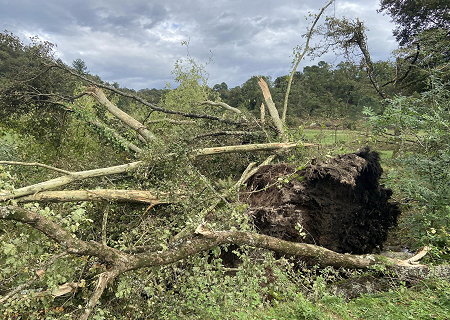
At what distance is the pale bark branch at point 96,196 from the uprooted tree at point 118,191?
0.05 ft

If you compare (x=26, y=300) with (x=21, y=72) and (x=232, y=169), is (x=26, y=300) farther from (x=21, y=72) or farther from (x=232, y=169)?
(x=21, y=72)

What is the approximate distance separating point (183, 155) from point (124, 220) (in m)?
1.37

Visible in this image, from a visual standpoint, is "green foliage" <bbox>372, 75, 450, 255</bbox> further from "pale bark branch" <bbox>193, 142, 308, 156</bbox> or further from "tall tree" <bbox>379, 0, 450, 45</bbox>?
"tall tree" <bbox>379, 0, 450, 45</bbox>

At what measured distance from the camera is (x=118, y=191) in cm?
389

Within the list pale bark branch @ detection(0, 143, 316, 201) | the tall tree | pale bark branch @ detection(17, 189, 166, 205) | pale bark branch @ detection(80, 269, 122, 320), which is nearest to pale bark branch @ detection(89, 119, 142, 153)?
pale bark branch @ detection(0, 143, 316, 201)

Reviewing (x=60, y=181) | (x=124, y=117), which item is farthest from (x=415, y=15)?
(x=60, y=181)

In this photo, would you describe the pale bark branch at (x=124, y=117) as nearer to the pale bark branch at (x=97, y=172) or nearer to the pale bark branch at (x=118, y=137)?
the pale bark branch at (x=118, y=137)

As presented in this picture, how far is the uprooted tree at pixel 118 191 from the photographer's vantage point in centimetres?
227

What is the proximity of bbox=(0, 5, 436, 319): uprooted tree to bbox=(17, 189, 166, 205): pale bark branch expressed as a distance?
15mm

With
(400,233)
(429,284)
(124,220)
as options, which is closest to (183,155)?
(124,220)

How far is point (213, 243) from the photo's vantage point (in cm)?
246

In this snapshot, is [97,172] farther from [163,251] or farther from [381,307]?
[381,307]

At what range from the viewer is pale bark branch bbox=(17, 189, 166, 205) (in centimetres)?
359

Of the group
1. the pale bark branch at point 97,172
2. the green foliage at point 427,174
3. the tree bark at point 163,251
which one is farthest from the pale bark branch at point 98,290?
the green foliage at point 427,174
